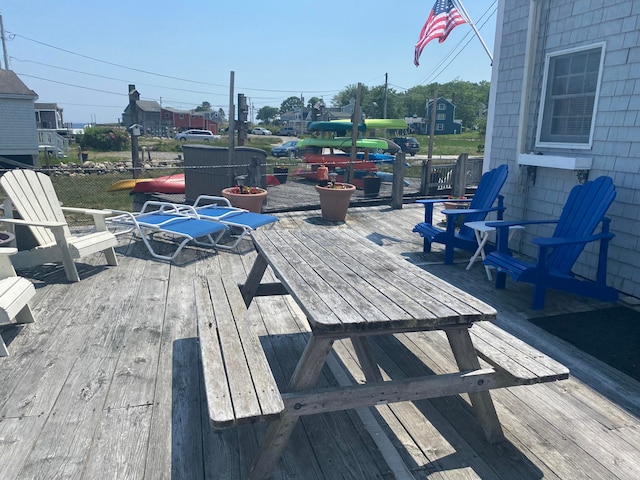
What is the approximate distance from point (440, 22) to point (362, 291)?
9053 millimetres

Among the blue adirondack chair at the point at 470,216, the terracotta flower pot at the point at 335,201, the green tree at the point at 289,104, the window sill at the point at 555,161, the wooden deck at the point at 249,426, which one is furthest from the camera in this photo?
the green tree at the point at 289,104

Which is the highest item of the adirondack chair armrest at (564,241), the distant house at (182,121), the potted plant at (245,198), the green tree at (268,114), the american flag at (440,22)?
the green tree at (268,114)

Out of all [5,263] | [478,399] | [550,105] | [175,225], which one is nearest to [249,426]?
[478,399]

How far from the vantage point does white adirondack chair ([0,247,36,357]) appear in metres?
2.72

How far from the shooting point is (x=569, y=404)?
8.08 feet

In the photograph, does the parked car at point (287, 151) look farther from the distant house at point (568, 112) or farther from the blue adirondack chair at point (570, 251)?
the blue adirondack chair at point (570, 251)

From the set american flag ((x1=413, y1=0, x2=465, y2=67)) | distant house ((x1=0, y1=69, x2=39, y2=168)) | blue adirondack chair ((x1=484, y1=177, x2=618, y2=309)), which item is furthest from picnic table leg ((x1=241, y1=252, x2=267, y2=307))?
distant house ((x1=0, y1=69, x2=39, y2=168))

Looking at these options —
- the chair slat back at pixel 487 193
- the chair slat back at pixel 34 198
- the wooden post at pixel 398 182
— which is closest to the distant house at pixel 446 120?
the wooden post at pixel 398 182

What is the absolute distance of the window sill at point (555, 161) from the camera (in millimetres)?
4406

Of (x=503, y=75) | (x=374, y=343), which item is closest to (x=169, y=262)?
(x=374, y=343)

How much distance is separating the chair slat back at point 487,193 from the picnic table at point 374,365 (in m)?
3.04

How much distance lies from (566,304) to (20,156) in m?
23.9

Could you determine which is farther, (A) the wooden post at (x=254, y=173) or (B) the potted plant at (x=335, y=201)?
(A) the wooden post at (x=254, y=173)

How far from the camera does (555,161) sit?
468 centimetres
